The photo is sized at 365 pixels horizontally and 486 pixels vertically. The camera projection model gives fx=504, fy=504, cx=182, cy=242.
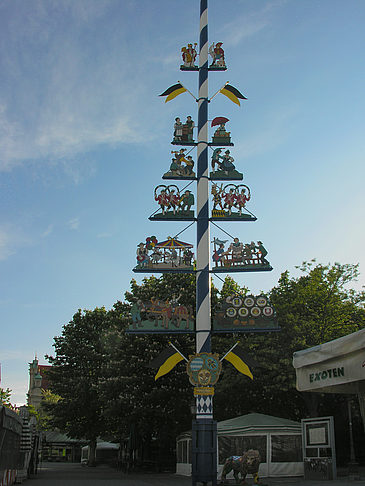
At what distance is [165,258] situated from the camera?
1795 centimetres

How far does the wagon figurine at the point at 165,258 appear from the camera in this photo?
17734mm

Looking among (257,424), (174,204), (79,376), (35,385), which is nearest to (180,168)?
(174,204)

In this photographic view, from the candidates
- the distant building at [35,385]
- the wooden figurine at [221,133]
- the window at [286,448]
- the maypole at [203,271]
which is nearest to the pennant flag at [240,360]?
the maypole at [203,271]

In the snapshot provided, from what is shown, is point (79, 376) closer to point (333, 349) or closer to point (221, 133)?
point (221, 133)

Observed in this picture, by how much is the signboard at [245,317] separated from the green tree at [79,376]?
21832mm

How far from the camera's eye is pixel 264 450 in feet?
73.6

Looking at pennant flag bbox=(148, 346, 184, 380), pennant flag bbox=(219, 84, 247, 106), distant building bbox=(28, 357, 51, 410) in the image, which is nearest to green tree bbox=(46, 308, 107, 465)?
pennant flag bbox=(148, 346, 184, 380)

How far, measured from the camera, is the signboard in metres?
17.1

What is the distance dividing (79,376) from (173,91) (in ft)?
86.0

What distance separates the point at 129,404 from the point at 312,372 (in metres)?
21.2

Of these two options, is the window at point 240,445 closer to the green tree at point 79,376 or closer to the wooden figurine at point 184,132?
the wooden figurine at point 184,132

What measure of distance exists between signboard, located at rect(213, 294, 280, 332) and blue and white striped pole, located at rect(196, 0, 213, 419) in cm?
48

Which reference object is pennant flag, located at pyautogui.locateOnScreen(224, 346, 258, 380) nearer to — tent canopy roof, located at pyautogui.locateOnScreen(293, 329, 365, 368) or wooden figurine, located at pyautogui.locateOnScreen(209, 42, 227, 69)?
tent canopy roof, located at pyautogui.locateOnScreen(293, 329, 365, 368)

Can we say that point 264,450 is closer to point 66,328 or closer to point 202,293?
point 202,293
